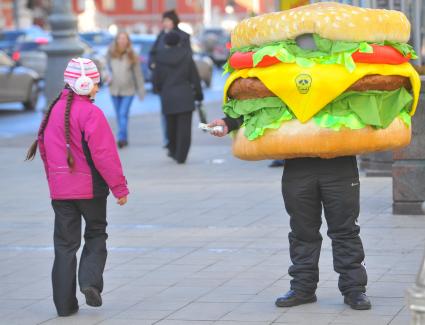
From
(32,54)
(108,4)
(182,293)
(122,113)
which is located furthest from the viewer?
(108,4)

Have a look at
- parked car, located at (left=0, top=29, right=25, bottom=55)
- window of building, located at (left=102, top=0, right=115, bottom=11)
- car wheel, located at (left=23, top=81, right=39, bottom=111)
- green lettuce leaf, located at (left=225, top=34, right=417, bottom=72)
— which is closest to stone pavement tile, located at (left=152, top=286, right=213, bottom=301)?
green lettuce leaf, located at (left=225, top=34, right=417, bottom=72)

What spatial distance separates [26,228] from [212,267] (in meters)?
2.75

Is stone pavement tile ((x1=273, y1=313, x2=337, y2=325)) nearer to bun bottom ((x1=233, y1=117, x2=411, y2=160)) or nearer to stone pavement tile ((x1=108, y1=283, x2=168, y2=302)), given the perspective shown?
bun bottom ((x1=233, y1=117, x2=411, y2=160))

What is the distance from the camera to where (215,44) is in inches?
2122

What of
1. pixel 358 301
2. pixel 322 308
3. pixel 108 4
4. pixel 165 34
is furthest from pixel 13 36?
pixel 108 4

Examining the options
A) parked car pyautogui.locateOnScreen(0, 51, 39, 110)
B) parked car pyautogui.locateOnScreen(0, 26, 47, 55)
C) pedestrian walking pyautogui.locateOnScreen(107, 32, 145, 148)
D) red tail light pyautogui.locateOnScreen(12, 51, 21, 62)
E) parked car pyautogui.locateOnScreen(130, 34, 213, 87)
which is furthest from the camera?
parked car pyautogui.locateOnScreen(0, 26, 47, 55)

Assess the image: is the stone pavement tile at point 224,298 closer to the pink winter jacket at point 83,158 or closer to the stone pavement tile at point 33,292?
the pink winter jacket at point 83,158

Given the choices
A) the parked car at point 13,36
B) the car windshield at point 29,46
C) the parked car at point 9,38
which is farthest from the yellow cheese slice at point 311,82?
the parked car at point 9,38

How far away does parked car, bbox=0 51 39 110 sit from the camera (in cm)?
2666

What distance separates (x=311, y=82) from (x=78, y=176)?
148cm

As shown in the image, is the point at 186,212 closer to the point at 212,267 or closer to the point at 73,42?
the point at 212,267

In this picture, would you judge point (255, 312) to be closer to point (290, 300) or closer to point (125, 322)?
point (290, 300)

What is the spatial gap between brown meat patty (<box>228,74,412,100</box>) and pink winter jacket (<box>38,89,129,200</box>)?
782mm

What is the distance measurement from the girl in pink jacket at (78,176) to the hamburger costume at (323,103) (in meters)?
0.75
